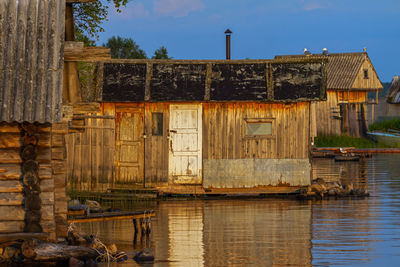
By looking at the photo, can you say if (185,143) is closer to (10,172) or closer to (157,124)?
(157,124)

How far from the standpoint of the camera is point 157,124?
2484 centimetres

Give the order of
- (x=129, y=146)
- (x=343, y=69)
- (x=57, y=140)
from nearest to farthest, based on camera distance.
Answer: (x=57, y=140) < (x=129, y=146) < (x=343, y=69)

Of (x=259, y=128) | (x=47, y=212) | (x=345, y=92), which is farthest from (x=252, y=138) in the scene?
(x=345, y=92)

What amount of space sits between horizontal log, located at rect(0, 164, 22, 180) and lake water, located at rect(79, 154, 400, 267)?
2332 mm

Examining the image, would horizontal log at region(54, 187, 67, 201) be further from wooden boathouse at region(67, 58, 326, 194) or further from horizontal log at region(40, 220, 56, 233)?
wooden boathouse at region(67, 58, 326, 194)

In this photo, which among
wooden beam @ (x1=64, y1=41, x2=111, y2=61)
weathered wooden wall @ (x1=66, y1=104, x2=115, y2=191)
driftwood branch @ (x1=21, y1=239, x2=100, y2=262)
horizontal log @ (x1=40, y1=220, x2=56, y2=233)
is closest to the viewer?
driftwood branch @ (x1=21, y1=239, x2=100, y2=262)

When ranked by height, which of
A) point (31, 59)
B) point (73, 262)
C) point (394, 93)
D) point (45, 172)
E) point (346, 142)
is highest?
point (394, 93)

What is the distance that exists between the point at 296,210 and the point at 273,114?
4.36 m

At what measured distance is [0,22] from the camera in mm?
12250

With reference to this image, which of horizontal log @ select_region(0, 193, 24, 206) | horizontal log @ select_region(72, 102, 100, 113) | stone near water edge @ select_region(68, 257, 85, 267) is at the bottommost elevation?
stone near water edge @ select_region(68, 257, 85, 267)

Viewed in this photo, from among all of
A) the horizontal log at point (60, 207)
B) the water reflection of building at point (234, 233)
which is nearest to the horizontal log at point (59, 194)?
the horizontal log at point (60, 207)

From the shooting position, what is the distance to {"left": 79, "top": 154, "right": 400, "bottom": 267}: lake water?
1360 centimetres

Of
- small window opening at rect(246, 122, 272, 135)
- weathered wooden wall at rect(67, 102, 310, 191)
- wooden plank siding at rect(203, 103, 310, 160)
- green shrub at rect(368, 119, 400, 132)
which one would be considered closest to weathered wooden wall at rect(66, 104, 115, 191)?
weathered wooden wall at rect(67, 102, 310, 191)

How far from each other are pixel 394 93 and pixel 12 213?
72.4 meters
